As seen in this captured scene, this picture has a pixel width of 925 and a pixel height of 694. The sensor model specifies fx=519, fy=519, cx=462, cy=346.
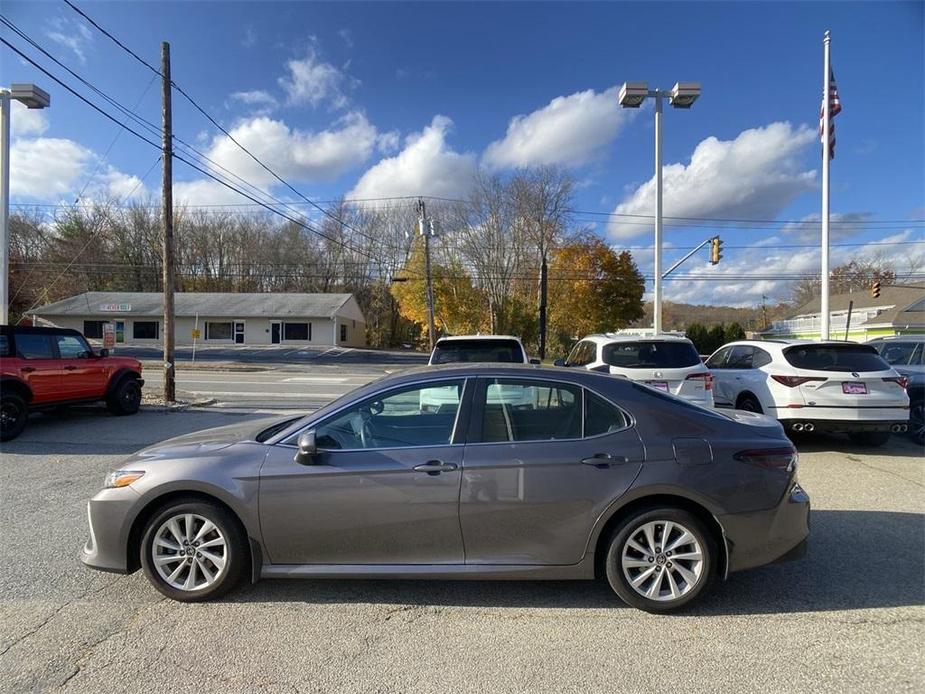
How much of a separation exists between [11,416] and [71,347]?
1.73 meters

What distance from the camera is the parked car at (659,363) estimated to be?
24.5ft

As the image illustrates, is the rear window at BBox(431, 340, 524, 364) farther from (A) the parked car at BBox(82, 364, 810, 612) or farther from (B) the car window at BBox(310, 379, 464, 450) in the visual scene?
(A) the parked car at BBox(82, 364, 810, 612)

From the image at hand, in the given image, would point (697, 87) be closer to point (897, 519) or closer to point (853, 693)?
point (897, 519)

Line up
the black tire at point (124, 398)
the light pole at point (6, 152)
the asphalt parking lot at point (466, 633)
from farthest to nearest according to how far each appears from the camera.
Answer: the light pole at point (6, 152), the black tire at point (124, 398), the asphalt parking lot at point (466, 633)

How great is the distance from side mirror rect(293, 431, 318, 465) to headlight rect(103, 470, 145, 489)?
1.09 metres

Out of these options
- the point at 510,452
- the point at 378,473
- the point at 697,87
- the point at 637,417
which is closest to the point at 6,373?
the point at 378,473

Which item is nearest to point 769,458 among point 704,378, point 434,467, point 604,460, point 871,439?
point 604,460

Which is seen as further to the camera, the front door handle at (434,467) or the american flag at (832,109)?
the american flag at (832,109)

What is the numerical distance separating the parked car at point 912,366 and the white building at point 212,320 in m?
38.3

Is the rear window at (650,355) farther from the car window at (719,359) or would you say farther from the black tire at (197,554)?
the black tire at (197,554)

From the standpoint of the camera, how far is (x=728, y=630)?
302 cm

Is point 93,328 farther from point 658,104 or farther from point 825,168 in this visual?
point 825,168

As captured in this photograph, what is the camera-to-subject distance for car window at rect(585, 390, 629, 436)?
3344 millimetres

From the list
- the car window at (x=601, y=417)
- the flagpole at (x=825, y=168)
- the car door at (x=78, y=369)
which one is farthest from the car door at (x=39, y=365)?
the flagpole at (x=825, y=168)
